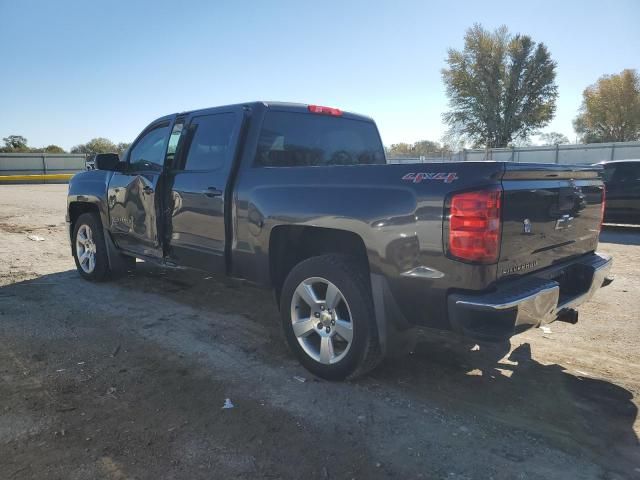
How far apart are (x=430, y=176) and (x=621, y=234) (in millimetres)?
9853

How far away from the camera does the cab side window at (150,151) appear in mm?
4922

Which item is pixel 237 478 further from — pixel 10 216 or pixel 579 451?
pixel 10 216

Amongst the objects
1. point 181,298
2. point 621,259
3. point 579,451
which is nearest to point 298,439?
point 579,451

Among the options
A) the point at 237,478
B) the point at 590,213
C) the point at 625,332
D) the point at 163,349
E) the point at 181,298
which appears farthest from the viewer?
the point at 181,298

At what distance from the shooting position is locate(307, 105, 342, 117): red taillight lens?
14.7ft

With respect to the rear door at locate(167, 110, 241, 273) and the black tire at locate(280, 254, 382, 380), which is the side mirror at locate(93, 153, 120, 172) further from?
the black tire at locate(280, 254, 382, 380)

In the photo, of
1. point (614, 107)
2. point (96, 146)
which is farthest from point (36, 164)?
point (614, 107)

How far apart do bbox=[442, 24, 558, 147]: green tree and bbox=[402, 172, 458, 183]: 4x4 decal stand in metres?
44.6

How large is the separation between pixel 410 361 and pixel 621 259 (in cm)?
563

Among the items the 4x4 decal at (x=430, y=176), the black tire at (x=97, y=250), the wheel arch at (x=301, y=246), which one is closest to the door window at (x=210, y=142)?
the wheel arch at (x=301, y=246)

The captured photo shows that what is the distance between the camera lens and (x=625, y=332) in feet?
14.2

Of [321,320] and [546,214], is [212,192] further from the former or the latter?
[546,214]

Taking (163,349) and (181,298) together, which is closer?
(163,349)

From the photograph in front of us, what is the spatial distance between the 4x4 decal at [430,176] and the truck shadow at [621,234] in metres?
8.22
